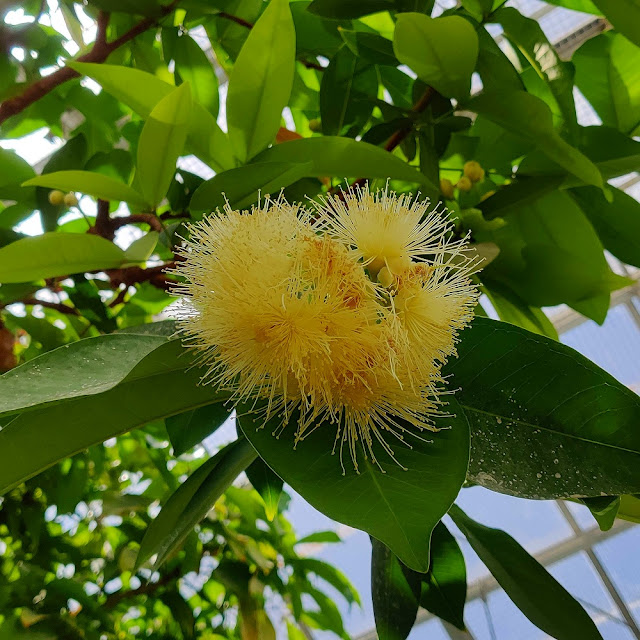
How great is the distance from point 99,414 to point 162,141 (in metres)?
0.22

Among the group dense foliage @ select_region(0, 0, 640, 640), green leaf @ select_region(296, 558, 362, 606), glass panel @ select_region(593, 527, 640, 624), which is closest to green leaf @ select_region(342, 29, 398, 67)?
dense foliage @ select_region(0, 0, 640, 640)

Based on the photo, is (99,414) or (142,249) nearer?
(99,414)

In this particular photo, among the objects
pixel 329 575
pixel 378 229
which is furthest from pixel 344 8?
pixel 329 575

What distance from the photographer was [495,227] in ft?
2.04

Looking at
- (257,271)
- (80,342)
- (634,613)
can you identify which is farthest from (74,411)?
(634,613)

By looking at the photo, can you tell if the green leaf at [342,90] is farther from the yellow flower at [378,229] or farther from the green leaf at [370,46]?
the yellow flower at [378,229]

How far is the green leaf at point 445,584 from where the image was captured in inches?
26.3

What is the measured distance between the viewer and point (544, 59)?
589mm

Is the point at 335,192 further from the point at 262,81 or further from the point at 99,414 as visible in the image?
the point at 99,414

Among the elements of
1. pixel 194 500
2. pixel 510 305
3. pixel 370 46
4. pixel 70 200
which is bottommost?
pixel 194 500

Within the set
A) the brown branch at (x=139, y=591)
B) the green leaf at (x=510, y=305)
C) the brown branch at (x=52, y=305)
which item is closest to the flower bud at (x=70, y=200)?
the brown branch at (x=52, y=305)

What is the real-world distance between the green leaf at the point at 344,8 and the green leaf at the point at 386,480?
38cm

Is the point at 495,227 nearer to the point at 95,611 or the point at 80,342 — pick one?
the point at 80,342

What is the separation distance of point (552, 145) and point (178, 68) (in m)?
0.41
